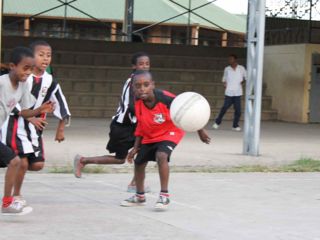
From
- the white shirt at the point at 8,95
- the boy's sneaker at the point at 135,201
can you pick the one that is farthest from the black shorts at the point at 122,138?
the white shirt at the point at 8,95

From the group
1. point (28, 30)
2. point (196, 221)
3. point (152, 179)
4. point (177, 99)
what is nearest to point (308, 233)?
point (196, 221)

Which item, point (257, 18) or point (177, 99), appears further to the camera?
point (257, 18)

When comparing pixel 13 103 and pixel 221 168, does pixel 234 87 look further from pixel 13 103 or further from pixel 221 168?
pixel 13 103

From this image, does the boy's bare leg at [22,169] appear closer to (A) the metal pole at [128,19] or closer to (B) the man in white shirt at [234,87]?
(B) the man in white shirt at [234,87]

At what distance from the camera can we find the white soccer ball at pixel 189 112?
751cm

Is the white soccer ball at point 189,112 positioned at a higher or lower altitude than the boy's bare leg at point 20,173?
higher

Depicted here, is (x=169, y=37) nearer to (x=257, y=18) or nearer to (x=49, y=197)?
(x=257, y=18)

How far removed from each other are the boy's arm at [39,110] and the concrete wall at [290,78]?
47.8 feet

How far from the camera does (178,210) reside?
7.89 metres

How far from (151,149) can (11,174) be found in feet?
5.15

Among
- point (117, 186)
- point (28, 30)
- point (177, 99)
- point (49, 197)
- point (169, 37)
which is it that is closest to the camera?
point (177, 99)

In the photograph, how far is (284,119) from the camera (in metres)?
21.7

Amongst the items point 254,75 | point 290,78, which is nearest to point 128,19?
point 290,78

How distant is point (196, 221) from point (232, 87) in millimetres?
10688
